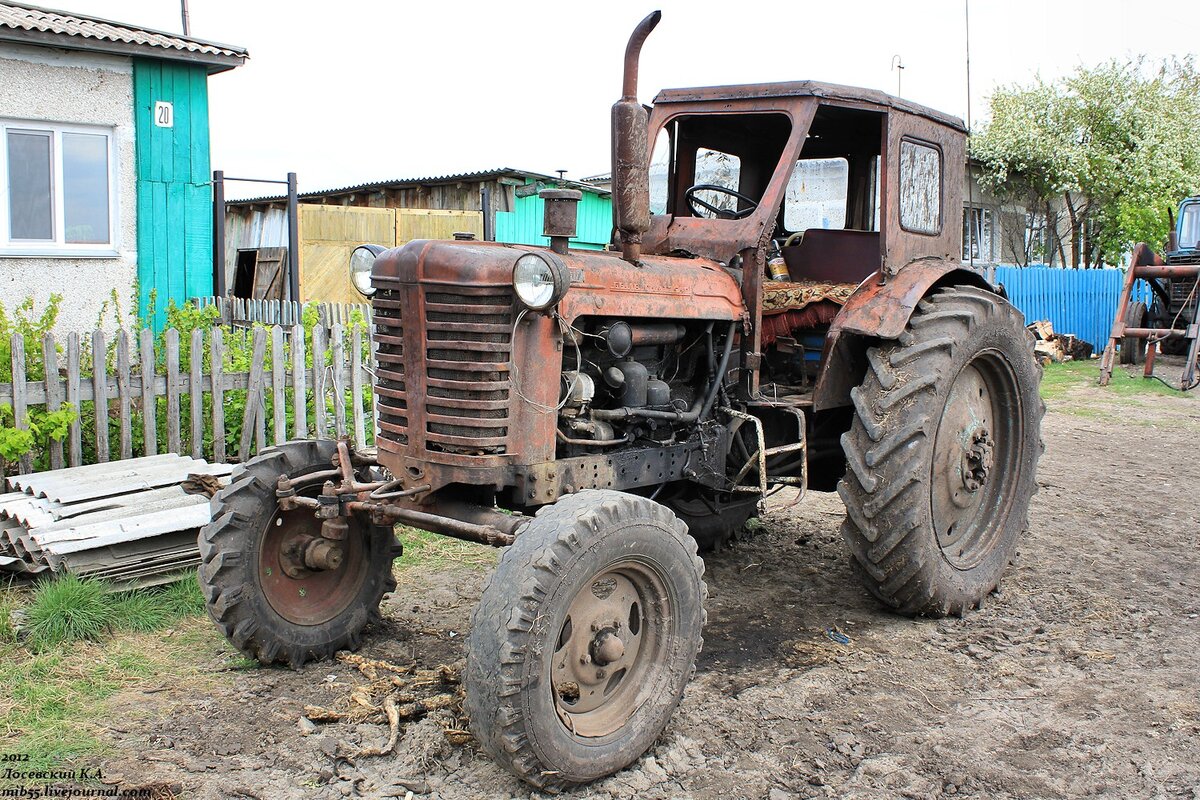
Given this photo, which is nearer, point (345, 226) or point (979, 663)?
point (979, 663)

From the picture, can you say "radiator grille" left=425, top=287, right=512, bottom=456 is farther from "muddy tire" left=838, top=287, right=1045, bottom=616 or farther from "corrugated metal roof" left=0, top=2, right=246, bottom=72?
"corrugated metal roof" left=0, top=2, right=246, bottom=72

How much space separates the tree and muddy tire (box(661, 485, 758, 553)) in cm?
1946

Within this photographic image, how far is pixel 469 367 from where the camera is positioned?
12.5ft

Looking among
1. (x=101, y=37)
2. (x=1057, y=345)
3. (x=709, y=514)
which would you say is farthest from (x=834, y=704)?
(x=1057, y=345)

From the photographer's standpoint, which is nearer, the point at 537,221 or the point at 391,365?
the point at 391,365

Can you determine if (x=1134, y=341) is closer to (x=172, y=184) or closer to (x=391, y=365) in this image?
(x=172, y=184)

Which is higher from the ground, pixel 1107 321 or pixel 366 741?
pixel 1107 321

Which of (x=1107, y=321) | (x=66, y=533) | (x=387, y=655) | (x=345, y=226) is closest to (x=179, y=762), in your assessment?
(x=387, y=655)

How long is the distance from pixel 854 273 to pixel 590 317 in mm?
2275

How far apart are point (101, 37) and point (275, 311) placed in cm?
319

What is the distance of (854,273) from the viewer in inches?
233

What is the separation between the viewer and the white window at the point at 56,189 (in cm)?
942

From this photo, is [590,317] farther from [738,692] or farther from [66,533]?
[66,533]

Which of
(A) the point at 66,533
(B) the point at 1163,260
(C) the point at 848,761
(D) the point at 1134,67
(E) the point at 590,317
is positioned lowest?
(C) the point at 848,761
